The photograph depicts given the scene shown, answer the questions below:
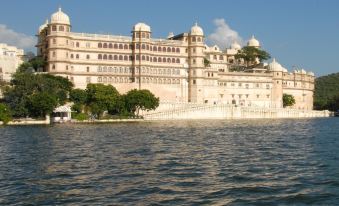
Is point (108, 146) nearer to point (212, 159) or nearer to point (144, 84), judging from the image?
point (212, 159)

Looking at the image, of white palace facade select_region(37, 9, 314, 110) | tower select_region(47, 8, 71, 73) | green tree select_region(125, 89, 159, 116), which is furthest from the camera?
white palace facade select_region(37, 9, 314, 110)

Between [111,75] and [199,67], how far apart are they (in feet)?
55.6

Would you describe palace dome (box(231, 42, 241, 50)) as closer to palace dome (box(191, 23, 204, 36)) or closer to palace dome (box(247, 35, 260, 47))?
palace dome (box(247, 35, 260, 47))

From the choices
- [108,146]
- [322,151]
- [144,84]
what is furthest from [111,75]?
[322,151]

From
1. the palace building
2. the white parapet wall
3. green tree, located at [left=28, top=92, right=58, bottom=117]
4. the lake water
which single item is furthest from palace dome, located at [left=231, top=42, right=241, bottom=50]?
the lake water

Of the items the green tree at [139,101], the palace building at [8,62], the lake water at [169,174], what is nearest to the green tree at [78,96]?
the green tree at [139,101]

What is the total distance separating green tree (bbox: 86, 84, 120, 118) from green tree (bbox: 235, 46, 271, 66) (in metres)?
45.8

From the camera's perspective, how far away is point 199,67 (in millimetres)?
93625

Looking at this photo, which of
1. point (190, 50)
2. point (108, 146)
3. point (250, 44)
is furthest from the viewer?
point (250, 44)

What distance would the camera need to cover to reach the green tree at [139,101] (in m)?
75.5

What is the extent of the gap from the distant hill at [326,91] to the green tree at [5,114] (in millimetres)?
84844

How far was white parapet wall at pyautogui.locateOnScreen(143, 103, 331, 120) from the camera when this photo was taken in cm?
8088

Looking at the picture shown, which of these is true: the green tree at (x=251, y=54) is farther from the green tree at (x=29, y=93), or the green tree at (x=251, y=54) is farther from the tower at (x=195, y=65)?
the green tree at (x=29, y=93)

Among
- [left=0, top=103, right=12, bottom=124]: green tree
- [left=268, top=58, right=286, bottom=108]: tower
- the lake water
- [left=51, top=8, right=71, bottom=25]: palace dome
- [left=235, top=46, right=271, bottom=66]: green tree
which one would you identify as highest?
[left=51, top=8, right=71, bottom=25]: palace dome
